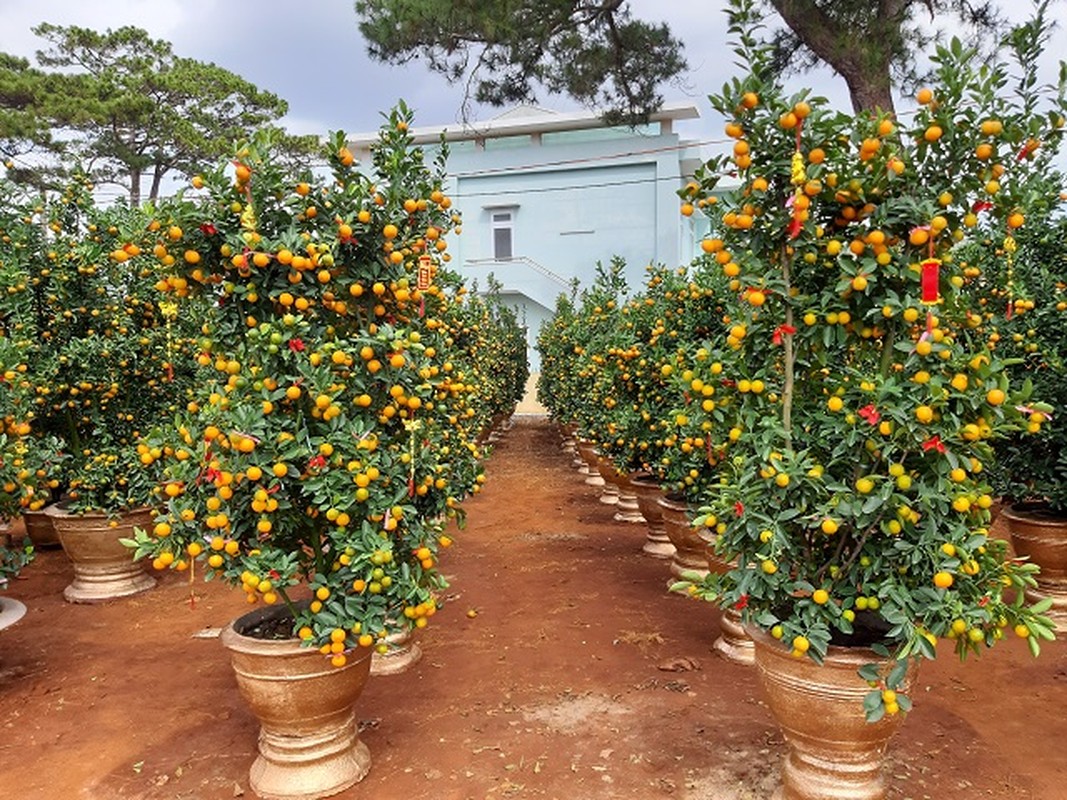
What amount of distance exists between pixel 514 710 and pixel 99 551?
3.48 metres

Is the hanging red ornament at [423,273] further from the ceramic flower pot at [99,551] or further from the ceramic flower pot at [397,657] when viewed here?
the ceramic flower pot at [99,551]

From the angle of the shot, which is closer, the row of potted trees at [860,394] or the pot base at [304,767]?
the row of potted trees at [860,394]

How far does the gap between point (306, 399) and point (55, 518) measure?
11.6ft

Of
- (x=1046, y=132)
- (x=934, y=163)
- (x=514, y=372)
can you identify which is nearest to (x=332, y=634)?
(x=934, y=163)

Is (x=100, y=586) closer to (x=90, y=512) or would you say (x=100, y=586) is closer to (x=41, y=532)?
(x=90, y=512)

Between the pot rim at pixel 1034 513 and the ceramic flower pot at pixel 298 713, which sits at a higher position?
the pot rim at pixel 1034 513

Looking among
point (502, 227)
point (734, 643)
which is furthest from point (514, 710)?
point (502, 227)

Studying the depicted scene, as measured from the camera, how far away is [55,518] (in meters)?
5.56

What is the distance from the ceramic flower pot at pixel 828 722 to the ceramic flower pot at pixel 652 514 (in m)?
3.31

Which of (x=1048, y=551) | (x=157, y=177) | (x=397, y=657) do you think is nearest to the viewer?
(x=397, y=657)

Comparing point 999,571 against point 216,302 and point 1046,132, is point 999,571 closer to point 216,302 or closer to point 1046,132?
point 1046,132

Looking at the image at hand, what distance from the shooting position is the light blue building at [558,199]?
18.8m

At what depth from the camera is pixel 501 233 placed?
67.2ft

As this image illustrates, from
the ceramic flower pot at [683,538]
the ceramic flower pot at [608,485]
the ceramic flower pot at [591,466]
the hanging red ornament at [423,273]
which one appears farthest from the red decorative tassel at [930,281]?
the ceramic flower pot at [591,466]
